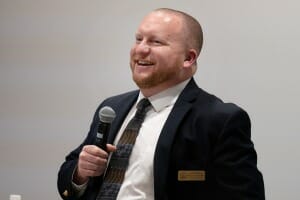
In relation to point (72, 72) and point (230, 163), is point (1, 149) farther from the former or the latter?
point (230, 163)

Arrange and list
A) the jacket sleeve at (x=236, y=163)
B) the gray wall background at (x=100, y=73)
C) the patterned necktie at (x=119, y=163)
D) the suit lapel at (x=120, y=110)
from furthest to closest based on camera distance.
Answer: the gray wall background at (x=100, y=73) < the suit lapel at (x=120, y=110) < the patterned necktie at (x=119, y=163) < the jacket sleeve at (x=236, y=163)

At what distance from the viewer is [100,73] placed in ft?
7.38

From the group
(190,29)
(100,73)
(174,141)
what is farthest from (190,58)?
(100,73)

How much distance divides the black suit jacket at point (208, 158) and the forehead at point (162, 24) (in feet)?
1.01

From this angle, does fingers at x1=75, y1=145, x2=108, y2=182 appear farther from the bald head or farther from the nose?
the bald head

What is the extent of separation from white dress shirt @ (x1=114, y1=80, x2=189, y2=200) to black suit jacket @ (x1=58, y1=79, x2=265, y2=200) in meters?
0.05

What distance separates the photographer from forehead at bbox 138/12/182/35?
1.57 m

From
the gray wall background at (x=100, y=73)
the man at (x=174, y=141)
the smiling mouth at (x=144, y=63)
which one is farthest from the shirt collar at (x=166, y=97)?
the gray wall background at (x=100, y=73)

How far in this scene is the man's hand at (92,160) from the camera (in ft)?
4.63

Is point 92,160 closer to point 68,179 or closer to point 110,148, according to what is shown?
point 110,148

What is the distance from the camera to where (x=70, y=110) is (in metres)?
2.29

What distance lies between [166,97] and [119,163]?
29 centimetres

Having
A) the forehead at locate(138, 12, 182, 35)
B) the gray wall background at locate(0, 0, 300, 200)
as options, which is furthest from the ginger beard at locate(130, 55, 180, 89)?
the gray wall background at locate(0, 0, 300, 200)

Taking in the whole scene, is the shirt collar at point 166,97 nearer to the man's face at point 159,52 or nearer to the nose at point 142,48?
the man's face at point 159,52
